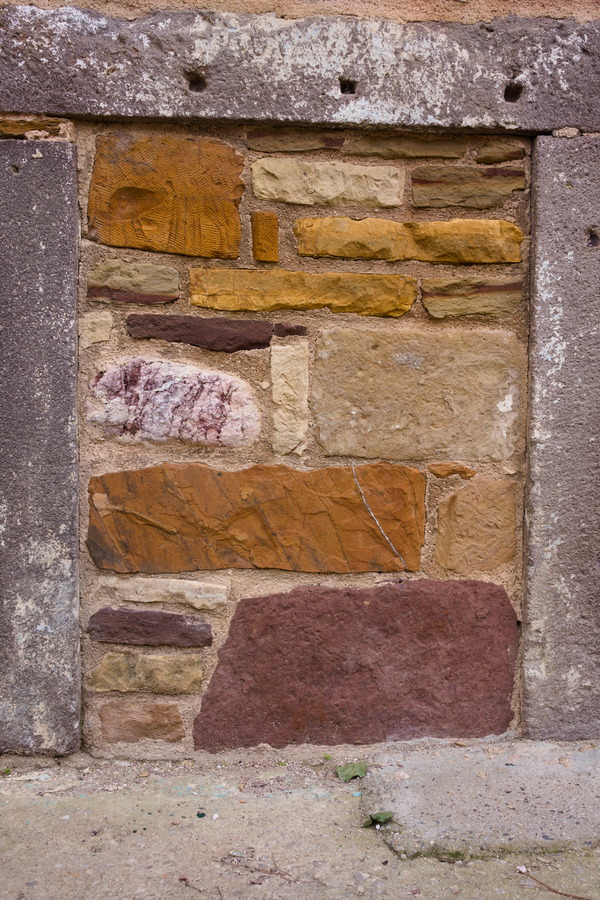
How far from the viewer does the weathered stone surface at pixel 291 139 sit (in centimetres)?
190

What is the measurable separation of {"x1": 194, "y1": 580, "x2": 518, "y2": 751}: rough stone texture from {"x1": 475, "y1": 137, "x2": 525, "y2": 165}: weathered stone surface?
1162mm

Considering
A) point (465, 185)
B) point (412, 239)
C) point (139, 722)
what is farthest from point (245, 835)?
point (465, 185)

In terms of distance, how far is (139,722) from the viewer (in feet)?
6.28

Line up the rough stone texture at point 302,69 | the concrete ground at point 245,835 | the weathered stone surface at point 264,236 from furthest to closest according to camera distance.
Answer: the weathered stone surface at point 264,236
the rough stone texture at point 302,69
the concrete ground at point 245,835

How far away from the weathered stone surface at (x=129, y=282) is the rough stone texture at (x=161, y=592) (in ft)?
2.42

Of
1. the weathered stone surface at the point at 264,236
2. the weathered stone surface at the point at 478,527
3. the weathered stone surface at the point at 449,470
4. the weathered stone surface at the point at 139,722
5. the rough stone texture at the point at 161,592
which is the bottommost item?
the weathered stone surface at the point at 139,722

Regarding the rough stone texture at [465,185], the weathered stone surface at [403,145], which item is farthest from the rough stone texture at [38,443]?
the rough stone texture at [465,185]

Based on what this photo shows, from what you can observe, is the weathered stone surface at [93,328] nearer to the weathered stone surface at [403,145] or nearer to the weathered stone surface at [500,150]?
the weathered stone surface at [403,145]

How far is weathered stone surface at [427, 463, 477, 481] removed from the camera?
1953 mm

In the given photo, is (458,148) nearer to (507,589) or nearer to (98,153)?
(98,153)

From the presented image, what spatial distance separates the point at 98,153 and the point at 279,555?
1.15 meters

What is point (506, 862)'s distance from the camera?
1.52 m

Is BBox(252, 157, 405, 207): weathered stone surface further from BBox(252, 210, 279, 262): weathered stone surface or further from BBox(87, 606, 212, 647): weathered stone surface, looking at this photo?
BBox(87, 606, 212, 647): weathered stone surface

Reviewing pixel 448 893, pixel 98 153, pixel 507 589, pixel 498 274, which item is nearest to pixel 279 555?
pixel 507 589
